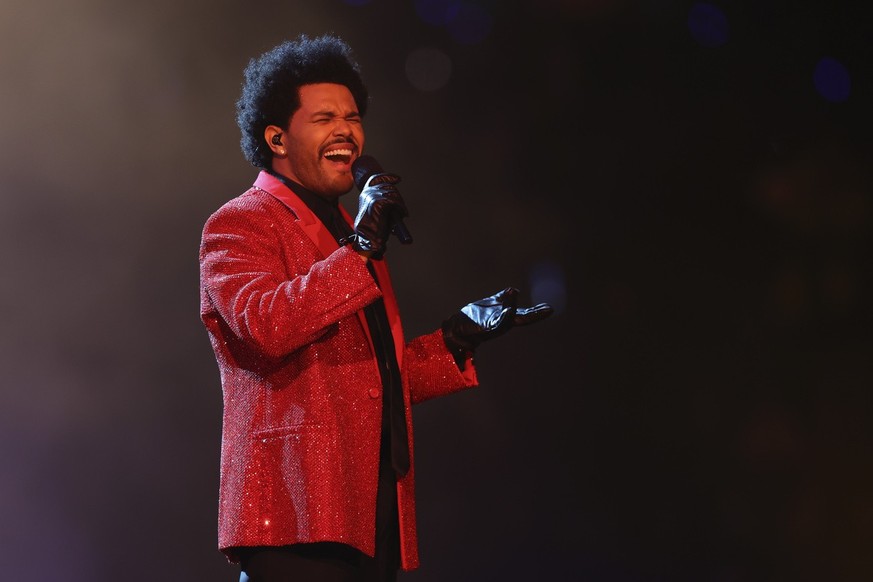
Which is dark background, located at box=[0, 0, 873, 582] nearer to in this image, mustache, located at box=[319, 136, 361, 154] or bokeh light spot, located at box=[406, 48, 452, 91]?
bokeh light spot, located at box=[406, 48, 452, 91]

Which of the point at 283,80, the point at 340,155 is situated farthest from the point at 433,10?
the point at 340,155

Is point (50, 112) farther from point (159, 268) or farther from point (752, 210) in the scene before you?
point (752, 210)

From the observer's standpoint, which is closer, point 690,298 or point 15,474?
point 15,474

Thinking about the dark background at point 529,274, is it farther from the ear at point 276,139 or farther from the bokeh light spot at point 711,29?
the ear at point 276,139

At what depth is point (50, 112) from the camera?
8.93 ft

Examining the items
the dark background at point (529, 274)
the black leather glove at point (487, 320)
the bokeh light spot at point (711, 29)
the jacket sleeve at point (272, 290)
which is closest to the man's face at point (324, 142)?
the jacket sleeve at point (272, 290)

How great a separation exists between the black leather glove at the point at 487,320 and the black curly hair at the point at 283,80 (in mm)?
479

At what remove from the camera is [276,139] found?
5.71 ft

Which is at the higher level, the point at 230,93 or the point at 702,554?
the point at 230,93

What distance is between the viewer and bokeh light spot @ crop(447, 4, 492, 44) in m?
2.91

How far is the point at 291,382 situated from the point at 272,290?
16 centimetres

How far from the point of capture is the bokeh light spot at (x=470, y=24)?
2.91 m

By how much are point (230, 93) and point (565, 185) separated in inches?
42.2

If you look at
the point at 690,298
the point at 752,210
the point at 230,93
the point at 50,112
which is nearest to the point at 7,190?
the point at 50,112
